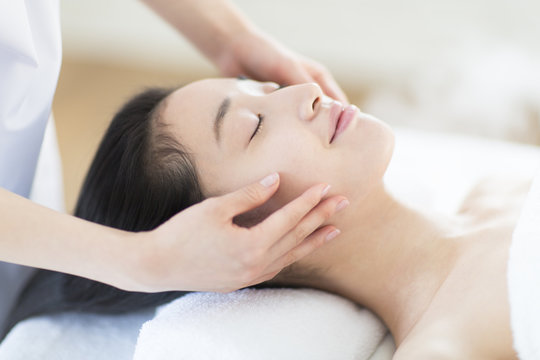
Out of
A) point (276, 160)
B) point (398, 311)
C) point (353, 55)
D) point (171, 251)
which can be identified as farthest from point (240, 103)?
point (353, 55)

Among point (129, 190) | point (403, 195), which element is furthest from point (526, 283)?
point (129, 190)

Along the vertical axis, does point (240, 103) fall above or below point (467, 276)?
above

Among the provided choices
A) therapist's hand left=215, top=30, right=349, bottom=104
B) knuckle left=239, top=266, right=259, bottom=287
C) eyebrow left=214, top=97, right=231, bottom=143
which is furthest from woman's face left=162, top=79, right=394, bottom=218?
therapist's hand left=215, top=30, right=349, bottom=104

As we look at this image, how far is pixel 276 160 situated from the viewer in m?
1.07

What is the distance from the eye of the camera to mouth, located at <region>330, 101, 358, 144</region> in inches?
43.5

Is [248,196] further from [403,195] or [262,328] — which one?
[403,195]

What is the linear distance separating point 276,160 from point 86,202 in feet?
1.55

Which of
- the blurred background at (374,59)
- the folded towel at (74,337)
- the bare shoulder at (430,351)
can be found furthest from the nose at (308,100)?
the blurred background at (374,59)

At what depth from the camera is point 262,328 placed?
3.51 feet

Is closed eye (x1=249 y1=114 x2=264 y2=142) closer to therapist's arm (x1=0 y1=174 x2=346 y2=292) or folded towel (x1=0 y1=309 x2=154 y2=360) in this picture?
therapist's arm (x1=0 y1=174 x2=346 y2=292)

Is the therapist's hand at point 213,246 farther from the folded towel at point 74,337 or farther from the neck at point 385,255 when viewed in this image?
the folded towel at point 74,337

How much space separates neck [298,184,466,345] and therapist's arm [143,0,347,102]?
1.36 ft

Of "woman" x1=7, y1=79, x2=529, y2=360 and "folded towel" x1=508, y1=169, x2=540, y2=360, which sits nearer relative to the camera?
"folded towel" x1=508, y1=169, x2=540, y2=360

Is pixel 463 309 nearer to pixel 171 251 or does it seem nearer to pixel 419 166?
pixel 171 251
